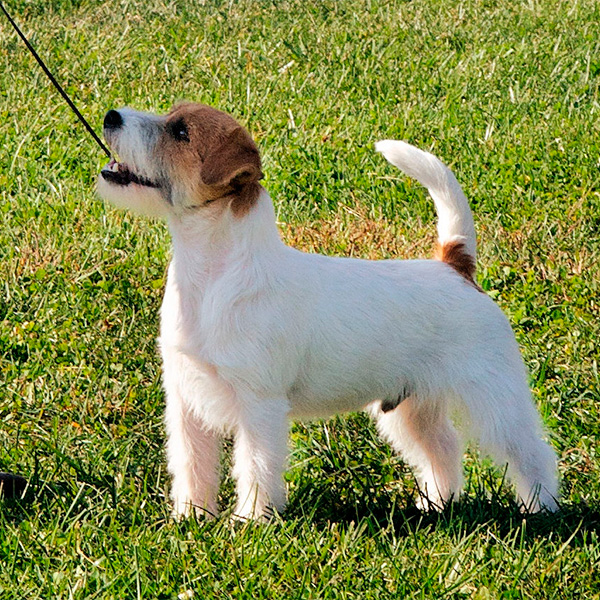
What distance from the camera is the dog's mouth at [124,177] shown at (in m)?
3.61

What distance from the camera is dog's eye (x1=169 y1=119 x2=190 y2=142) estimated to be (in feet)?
11.9

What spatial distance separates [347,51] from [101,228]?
2.97 m

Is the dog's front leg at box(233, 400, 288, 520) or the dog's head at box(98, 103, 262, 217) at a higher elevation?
the dog's head at box(98, 103, 262, 217)

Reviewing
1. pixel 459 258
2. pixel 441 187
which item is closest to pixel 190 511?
pixel 459 258

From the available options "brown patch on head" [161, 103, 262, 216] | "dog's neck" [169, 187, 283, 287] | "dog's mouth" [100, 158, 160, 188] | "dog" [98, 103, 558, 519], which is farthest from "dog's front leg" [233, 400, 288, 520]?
"dog's mouth" [100, 158, 160, 188]

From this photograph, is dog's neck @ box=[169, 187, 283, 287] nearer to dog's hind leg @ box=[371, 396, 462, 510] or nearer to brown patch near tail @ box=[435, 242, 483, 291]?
brown patch near tail @ box=[435, 242, 483, 291]

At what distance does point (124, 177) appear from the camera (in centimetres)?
362

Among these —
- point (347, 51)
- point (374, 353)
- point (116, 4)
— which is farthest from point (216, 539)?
point (116, 4)

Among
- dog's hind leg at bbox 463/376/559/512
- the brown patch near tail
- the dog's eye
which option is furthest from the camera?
the brown patch near tail

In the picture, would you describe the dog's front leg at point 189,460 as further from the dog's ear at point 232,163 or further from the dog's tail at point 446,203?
the dog's tail at point 446,203

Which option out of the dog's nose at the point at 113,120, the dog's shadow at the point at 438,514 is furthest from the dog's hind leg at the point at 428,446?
the dog's nose at the point at 113,120

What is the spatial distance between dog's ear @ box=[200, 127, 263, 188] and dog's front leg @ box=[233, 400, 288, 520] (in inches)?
29.5

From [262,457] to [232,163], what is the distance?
3.24 feet

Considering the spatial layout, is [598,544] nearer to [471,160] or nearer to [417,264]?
[417,264]
